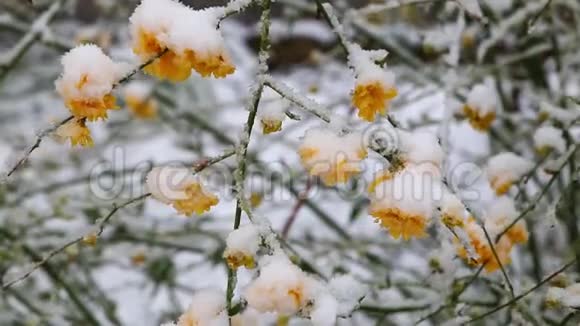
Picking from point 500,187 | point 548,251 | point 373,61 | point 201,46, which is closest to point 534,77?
point 548,251

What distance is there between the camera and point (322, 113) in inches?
33.1

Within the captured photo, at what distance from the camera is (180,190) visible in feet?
2.88

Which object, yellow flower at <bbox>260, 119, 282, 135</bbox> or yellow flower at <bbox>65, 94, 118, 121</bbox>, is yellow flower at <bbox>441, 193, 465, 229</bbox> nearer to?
yellow flower at <bbox>260, 119, 282, 135</bbox>

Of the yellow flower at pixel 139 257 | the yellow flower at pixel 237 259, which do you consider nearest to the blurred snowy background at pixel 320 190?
the yellow flower at pixel 139 257

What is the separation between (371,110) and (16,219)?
1.61 m

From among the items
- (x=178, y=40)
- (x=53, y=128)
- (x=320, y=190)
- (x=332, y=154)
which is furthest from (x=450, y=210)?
(x=320, y=190)

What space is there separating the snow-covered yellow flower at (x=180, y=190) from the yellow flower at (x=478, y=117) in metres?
0.83

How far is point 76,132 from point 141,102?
1.81 metres

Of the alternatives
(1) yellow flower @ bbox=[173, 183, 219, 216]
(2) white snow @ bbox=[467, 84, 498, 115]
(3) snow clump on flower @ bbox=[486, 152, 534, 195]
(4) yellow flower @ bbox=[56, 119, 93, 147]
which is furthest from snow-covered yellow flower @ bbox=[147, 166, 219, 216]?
(2) white snow @ bbox=[467, 84, 498, 115]

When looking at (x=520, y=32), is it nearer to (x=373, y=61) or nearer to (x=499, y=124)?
(x=499, y=124)

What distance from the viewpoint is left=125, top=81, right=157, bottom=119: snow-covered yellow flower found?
2.66m

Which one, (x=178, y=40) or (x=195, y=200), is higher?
(x=178, y=40)

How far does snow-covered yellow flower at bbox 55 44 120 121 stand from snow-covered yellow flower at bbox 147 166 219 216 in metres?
0.11

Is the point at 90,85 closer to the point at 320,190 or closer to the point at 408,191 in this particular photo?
the point at 408,191
